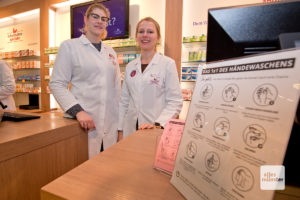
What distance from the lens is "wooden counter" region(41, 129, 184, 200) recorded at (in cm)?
50

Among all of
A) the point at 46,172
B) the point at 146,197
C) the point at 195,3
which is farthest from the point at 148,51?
the point at 195,3

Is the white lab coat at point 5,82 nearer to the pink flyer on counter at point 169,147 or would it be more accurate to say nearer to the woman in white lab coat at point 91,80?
the woman in white lab coat at point 91,80

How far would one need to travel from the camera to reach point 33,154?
3.18 feet

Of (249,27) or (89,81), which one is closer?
(249,27)

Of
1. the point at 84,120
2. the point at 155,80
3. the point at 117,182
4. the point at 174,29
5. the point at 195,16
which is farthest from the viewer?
the point at 195,16

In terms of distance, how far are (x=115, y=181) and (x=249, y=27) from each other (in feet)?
2.18

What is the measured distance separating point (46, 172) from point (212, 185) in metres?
1.02

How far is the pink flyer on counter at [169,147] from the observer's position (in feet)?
2.07

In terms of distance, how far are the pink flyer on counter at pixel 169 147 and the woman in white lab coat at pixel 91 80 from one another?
32.4 inches

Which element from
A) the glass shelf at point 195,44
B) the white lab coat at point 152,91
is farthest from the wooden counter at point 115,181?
the glass shelf at point 195,44

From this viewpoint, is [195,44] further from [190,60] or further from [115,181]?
[115,181]

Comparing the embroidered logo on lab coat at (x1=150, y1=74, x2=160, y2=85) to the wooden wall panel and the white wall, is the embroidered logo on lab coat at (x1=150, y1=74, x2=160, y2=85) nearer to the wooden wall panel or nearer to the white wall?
the wooden wall panel

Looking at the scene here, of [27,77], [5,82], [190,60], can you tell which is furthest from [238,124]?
[27,77]

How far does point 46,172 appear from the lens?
1053mm
